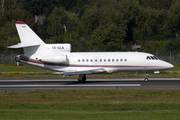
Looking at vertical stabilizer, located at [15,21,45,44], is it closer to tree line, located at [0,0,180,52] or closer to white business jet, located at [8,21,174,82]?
white business jet, located at [8,21,174,82]

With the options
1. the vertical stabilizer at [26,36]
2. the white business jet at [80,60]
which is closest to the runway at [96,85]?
the white business jet at [80,60]

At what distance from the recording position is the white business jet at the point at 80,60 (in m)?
32.2

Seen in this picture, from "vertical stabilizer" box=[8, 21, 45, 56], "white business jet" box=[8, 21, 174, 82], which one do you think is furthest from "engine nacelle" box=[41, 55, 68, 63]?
"vertical stabilizer" box=[8, 21, 45, 56]

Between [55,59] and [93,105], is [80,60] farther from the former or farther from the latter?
[93,105]

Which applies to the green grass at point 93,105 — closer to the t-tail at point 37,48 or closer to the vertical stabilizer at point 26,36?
the t-tail at point 37,48

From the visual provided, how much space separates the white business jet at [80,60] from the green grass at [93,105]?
8.06 meters

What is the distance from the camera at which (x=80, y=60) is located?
107ft

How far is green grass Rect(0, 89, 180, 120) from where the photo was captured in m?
15.2

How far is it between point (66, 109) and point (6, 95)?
7472 millimetres

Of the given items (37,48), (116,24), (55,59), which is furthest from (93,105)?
(116,24)

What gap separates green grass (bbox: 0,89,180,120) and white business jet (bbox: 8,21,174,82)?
806 cm

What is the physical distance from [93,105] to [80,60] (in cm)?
1433

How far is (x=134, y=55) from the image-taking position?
32.6 m

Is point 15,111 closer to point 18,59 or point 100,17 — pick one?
point 18,59
